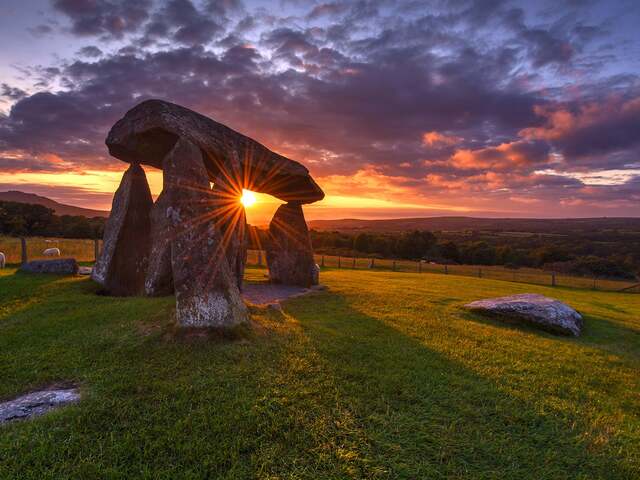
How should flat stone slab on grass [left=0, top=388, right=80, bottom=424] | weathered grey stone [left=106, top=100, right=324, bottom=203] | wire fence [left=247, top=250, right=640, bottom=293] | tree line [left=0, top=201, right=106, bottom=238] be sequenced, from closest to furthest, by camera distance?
flat stone slab on grass [left=0, top=388, right=80, bottom=424]
weathered grey stone [left=106, top=100, right=324, bottom=203]
wire fence [left=247, top=250, right=640, bottom=293]
tree line [left=0, top=201, right=106, bottom=238]

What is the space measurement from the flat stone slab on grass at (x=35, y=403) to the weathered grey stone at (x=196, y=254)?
2357 millimetres

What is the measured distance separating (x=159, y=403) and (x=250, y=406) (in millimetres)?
1259

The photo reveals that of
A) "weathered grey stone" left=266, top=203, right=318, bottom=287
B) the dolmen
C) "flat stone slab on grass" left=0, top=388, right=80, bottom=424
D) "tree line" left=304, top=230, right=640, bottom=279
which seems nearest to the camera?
"flat stone slab on grass" left=0, top=388, right=80, bottom=424

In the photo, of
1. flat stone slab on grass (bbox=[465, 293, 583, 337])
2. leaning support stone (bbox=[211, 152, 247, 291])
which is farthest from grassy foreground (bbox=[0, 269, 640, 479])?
leaning support stone (bbox=[211, 152, 247, 291])

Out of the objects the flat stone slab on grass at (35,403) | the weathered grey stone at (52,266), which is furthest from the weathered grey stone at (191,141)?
the flat stone slab on grass at (35,403)

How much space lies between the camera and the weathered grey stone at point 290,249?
16.2m

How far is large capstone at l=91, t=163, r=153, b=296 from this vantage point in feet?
36.7

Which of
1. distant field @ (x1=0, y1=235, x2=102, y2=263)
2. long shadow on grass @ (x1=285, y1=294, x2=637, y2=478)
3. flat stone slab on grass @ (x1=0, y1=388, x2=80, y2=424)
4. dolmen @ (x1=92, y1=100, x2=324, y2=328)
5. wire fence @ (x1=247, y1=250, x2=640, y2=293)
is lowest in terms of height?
wire fence @ (x1=247, y1=250, x2=640, y2=293)

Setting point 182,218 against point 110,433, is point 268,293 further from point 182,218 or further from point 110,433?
point 110,433

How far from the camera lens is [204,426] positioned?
4.17 m

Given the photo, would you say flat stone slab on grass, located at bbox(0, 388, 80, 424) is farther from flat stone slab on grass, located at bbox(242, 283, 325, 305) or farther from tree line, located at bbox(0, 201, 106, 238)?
tree line, located at bbox(0, 201, 106, 238)

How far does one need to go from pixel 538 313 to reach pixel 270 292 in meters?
9.98

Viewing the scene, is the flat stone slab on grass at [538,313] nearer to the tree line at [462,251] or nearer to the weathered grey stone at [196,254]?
the weathered grey stone at [196,254]

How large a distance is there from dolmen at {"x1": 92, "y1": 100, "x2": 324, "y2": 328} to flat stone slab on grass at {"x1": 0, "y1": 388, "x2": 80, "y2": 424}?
92.8 inches
